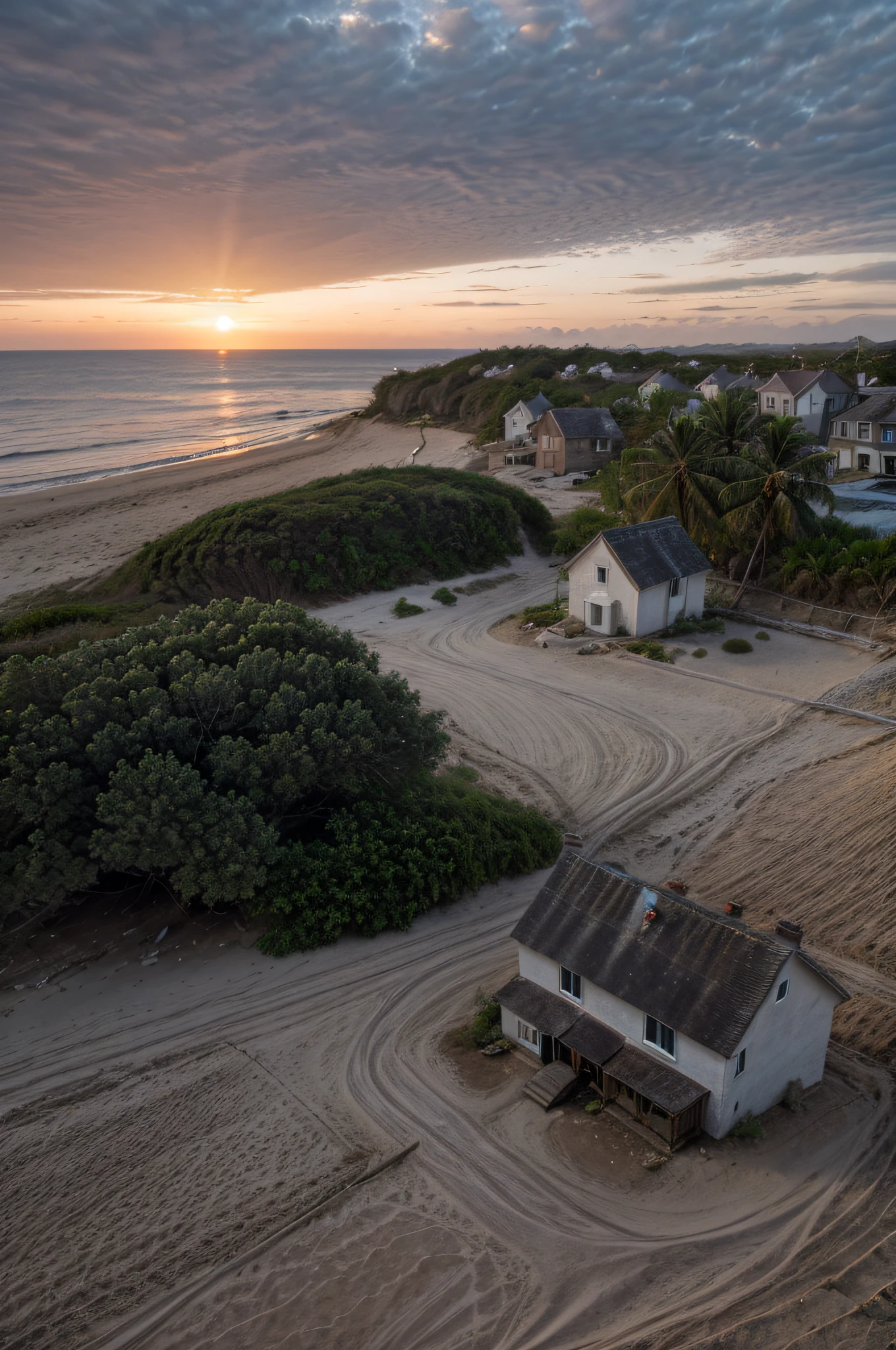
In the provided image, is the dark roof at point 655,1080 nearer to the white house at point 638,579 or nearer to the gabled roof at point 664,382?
the white house at point 638,579

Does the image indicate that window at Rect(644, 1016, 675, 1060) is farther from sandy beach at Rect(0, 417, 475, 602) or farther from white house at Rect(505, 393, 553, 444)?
white house at Rect(505, 393, 553, 444)

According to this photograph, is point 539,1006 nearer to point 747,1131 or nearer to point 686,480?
point 747,1131

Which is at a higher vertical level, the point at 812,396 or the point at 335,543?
the point at 812,396

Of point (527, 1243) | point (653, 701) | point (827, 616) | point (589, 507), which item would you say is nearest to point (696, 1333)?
point (527, 1243)

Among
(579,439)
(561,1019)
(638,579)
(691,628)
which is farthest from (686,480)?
(579,439)

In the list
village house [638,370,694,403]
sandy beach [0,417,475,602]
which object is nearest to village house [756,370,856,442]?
village house [638,370,694,403]

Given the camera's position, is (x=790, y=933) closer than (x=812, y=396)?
Yes
